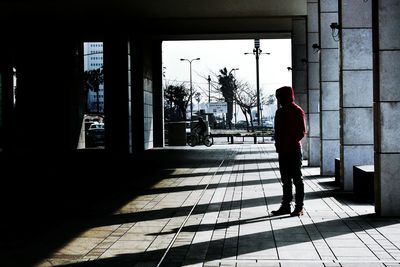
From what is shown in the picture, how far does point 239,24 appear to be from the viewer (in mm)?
25000

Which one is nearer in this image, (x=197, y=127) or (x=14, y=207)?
(x=14, y=207)

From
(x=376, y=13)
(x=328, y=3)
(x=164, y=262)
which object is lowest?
(x=164, y=262)

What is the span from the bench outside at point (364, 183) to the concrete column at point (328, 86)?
375 centimetres

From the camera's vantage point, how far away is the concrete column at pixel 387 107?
794 centimetres

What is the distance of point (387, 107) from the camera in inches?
316

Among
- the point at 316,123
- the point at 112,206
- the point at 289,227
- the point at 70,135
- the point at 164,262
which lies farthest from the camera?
the point at 70,135

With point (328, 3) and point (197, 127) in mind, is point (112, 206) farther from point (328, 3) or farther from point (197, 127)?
point (197, 127)

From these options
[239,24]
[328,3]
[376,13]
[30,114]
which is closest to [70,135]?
[30,114]

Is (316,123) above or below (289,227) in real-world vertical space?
above

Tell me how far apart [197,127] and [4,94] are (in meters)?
10.2

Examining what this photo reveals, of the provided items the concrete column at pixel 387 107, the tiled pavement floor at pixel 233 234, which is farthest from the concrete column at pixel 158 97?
the concrete column at pixel 387 107

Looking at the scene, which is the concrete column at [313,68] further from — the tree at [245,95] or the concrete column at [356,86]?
the tree at [245,95]

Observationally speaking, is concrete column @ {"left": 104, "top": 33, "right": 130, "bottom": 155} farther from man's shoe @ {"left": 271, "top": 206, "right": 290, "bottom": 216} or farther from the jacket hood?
the jacket hood

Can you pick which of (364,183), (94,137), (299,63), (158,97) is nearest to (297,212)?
(364,183)
